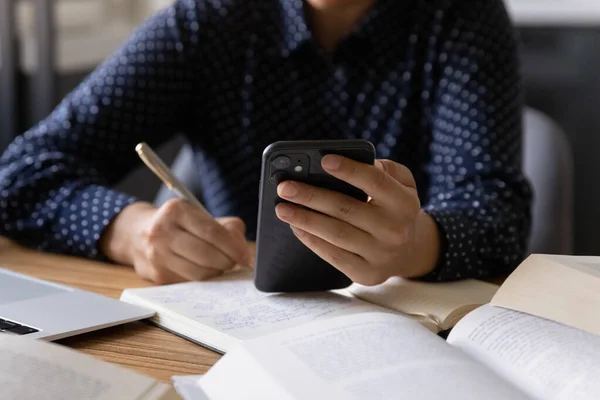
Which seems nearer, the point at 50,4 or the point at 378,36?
the point at 378,36

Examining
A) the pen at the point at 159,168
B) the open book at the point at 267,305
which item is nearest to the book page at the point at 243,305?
the open book at the point at 267,305

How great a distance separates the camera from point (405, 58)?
127 centimetres

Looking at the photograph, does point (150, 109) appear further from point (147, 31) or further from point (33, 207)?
point (33, 207)

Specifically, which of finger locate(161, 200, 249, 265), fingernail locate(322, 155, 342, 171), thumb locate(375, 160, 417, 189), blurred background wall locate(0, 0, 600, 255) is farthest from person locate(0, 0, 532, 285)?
blurred background wall locate(0, 0, 600, 255)

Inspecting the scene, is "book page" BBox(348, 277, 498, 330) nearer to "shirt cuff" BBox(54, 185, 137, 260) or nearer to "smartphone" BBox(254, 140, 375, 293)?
"smartphone" BBox(254, 140, 375, 293)

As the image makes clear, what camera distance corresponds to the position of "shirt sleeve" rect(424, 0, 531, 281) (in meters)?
0.99

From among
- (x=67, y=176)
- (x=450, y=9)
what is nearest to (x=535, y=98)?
(x=450, y=9)

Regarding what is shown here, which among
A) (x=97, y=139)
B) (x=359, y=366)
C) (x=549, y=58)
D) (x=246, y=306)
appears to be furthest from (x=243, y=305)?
(x=549, y=58)

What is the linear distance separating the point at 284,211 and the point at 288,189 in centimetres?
3

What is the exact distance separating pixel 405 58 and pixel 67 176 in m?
0.54

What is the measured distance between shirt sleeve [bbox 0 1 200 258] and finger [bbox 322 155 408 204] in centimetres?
39

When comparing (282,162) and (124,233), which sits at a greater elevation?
(282,162)

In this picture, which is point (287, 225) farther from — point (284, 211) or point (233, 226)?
point (233, 226)

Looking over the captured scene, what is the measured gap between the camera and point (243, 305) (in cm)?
80
